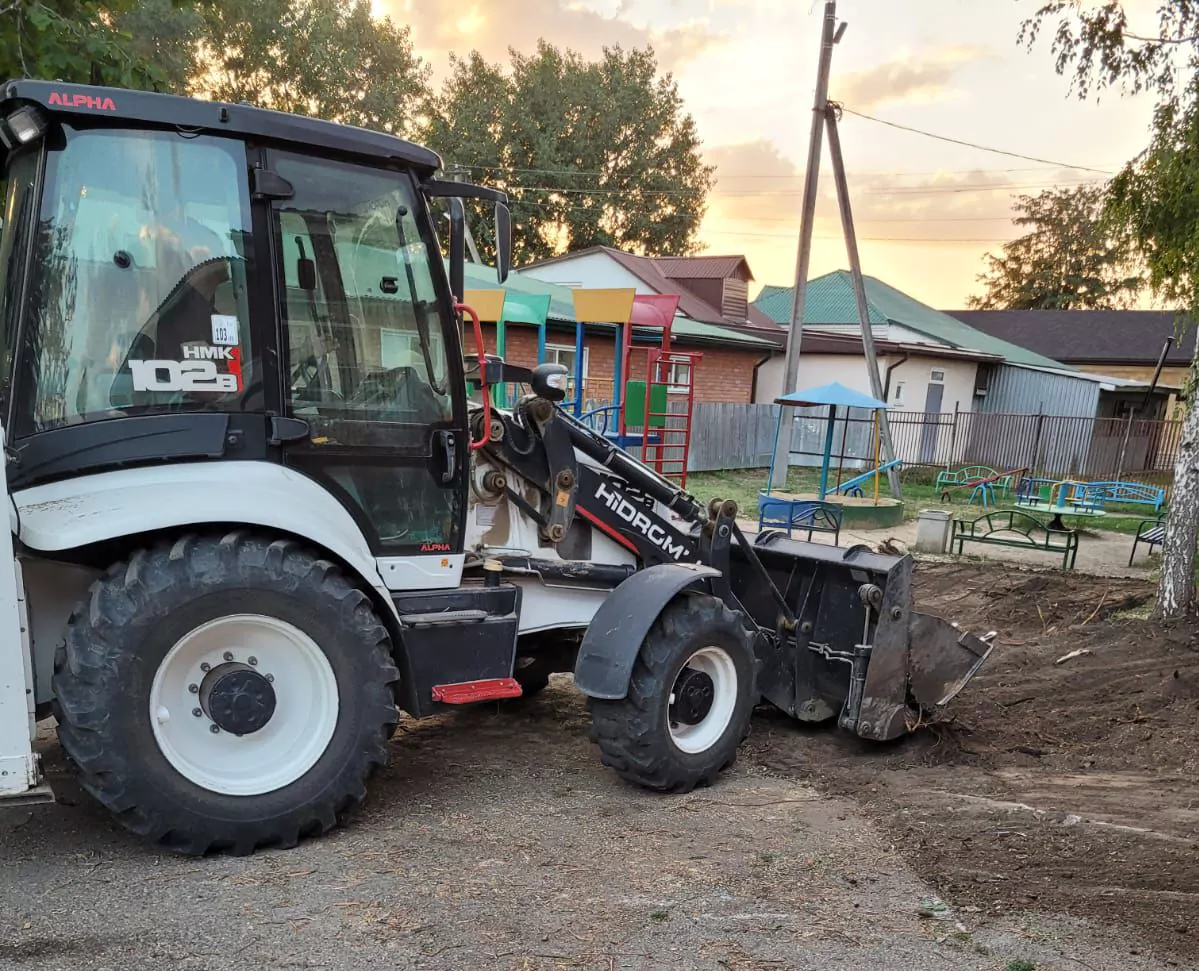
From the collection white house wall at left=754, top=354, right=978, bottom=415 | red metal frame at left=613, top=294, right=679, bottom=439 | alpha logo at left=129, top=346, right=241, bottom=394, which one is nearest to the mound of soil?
alpha logo at left=129, top=346, right=241, bottom=394

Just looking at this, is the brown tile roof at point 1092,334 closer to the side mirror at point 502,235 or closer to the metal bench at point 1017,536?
the metal bench at point 1017,536

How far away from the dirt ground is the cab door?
1.14m

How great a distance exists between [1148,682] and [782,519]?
6.88 metres

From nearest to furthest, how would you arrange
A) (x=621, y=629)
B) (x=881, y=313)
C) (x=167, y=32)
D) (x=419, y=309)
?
(x=419, y=309)
(x=621, y=629)
(x=881, y=313)
(x=167, y=32)

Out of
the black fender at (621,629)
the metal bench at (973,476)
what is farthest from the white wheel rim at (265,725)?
the metal bench at (973,476)

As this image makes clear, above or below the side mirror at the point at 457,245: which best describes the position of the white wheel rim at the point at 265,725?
below

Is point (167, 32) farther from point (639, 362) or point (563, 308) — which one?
point (639, 362)

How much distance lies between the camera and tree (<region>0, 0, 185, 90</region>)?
5285mm

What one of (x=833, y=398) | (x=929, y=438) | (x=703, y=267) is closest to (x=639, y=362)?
(x=703, y=267)

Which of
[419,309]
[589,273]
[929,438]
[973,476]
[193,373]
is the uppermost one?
[589,273]

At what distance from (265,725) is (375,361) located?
1.48 m

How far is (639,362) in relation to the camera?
23.4 m

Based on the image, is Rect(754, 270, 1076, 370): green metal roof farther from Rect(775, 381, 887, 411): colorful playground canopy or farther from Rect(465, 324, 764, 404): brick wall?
Rect(775, 381, 887, 411): colorful playground canopy

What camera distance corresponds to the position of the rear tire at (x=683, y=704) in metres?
4.22
